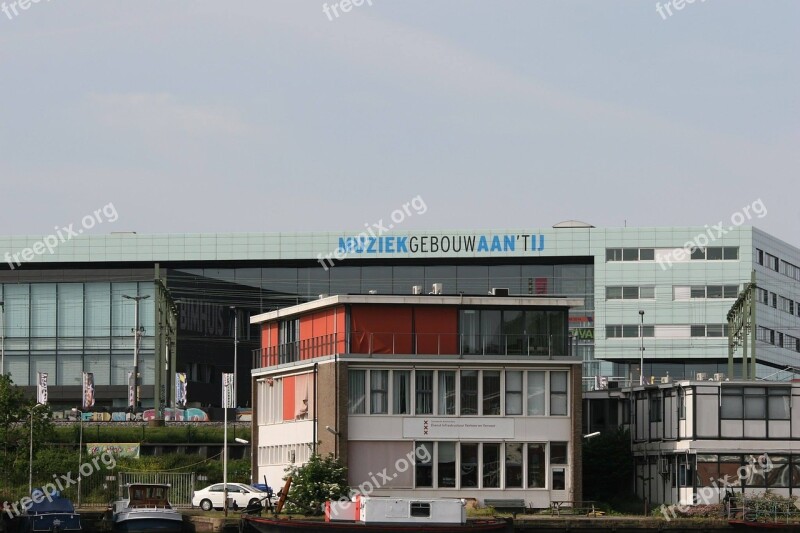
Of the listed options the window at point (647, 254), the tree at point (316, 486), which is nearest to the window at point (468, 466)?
the tree at point (316, 486)

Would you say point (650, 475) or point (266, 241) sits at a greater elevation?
point (266, 241)

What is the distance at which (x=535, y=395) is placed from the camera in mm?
68688

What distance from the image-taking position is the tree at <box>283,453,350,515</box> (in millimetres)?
62713

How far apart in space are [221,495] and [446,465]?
12.0 metres

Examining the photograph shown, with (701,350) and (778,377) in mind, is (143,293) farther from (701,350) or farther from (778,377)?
(778,377)

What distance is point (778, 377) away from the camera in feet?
532

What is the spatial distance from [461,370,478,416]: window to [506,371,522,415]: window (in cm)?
147

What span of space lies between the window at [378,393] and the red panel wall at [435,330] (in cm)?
228

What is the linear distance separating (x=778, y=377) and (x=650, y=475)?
305 ft

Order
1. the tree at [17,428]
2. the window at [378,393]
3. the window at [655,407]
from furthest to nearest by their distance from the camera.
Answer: the tree at [17,428] < the window at [655,407] < the window at [378,393]

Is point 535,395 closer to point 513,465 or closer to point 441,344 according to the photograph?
point 513,465

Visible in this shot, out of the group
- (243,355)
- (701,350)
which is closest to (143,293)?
(243,355)

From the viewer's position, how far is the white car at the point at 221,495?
237 feet

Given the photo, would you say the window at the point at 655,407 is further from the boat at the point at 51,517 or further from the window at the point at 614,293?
the window at the point at 614,293
